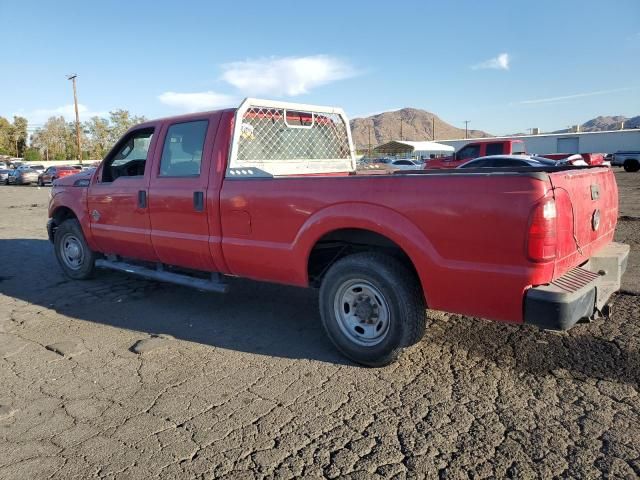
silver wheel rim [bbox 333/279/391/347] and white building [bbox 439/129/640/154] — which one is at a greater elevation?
white building [bbox 439/129/640/154]

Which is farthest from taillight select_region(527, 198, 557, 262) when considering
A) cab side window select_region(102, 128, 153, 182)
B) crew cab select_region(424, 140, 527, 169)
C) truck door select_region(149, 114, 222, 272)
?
crew cab select_region(424, 140, 527, 169)

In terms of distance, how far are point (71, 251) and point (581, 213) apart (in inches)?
246

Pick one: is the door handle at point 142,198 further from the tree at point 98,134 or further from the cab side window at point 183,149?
the tree at point 98,134

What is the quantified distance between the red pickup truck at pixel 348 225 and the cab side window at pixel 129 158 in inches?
0.6

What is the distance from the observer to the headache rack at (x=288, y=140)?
4965 millimetres

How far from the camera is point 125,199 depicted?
5723 millimetres

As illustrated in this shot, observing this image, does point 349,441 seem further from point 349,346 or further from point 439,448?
point 349,346

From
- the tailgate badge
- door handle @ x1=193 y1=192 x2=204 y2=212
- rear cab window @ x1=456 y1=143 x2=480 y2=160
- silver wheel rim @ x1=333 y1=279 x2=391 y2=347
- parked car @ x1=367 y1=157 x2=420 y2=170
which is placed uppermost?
rear cab window @ x1=456 y1=143 x2=480 y2=160

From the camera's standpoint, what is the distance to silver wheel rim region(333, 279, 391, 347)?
388 cm

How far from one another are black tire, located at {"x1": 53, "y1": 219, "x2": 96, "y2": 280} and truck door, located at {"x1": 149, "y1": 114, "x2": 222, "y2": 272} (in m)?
1.76

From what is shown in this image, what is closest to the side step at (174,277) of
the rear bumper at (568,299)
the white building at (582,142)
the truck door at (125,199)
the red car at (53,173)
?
the truck door at (125,199)

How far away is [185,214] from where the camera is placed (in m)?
5.01

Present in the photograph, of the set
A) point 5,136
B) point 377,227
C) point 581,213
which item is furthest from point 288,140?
point 5,136

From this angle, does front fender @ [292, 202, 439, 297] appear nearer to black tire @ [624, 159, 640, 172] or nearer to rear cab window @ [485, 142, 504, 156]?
rear cab window @ [485, 142, 504, 156]
